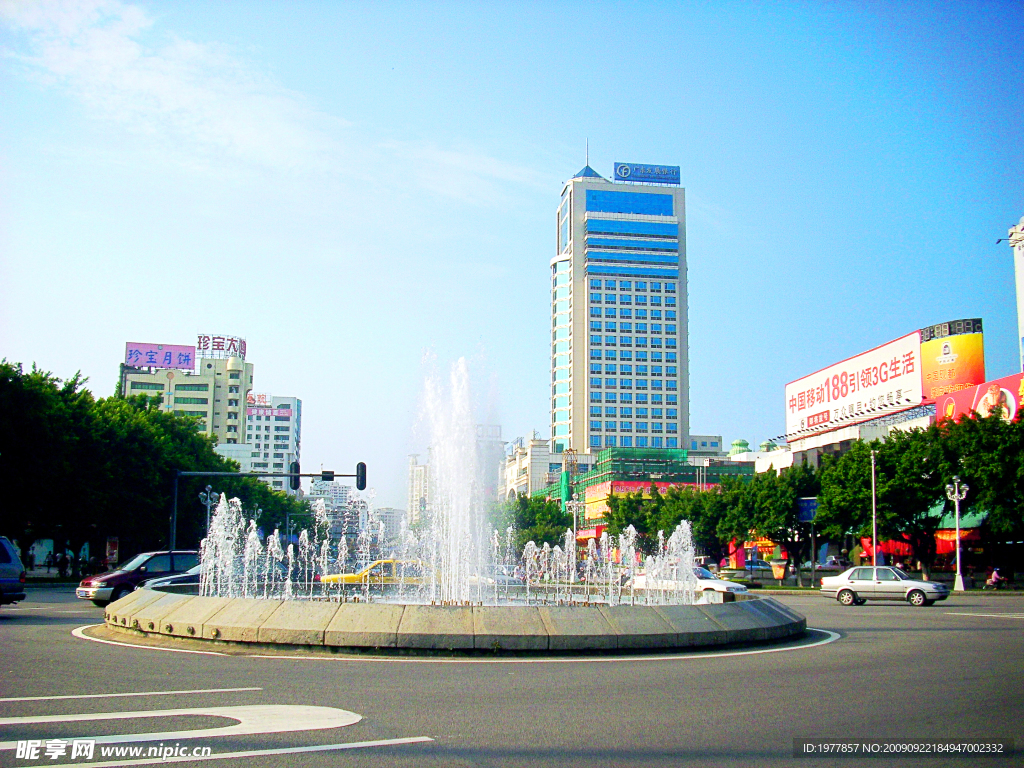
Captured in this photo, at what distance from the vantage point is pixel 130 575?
22.1 metres

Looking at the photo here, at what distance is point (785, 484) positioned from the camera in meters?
49.4

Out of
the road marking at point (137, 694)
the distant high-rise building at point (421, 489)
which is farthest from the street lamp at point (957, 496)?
the road marking at point (137, 694)

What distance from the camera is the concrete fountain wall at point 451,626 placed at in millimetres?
11656

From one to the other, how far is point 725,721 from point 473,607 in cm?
538

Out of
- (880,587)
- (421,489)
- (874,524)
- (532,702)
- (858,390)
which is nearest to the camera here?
(532,702)

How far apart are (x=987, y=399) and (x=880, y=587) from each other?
28.9m

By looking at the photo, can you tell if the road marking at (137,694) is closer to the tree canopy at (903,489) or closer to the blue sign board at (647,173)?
the tree canopy at (903,489)

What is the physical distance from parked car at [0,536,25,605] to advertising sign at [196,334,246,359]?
10939 cm

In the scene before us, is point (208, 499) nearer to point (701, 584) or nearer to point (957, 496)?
point (701, 584)

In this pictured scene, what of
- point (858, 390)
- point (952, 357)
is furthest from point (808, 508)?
point (858, 390)

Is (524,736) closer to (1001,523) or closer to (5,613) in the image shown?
(5,613)

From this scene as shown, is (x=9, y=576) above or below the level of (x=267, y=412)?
below

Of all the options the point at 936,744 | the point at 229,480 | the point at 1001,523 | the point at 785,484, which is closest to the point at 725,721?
the point at 936,744

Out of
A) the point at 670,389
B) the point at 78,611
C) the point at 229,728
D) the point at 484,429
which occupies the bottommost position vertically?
the point at 78,611
